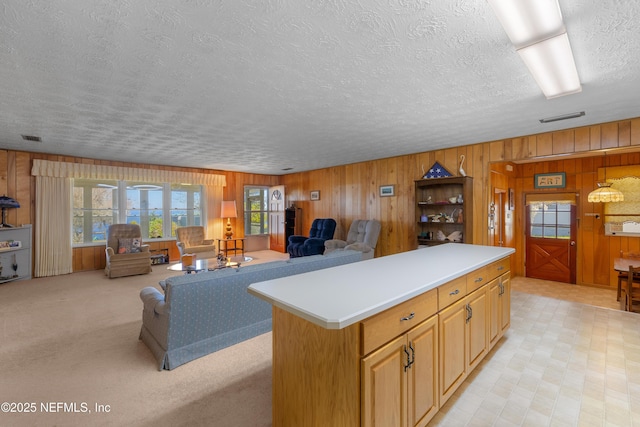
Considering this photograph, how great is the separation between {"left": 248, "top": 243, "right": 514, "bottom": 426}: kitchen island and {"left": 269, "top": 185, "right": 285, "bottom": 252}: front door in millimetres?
6328

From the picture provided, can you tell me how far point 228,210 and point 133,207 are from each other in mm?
2135

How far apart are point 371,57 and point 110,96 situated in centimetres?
244

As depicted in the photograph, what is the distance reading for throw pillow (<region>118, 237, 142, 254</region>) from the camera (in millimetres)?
5523

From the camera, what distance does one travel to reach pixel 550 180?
542 cm

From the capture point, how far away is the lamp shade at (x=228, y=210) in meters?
7.43

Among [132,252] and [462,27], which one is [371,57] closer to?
[462,27]

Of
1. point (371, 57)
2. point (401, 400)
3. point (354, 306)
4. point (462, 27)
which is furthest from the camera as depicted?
point (371, 57)

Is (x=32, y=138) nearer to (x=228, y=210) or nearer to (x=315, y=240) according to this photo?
(x=228, y=210)

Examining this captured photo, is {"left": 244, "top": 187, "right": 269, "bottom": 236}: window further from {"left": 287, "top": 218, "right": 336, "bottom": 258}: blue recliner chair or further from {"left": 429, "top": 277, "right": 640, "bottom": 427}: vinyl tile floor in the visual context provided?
{"left": 429, "top": 277, "right": 640, "bottom": 427}: vinyl tile floor

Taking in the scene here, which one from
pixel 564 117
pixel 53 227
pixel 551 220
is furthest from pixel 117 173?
pixel 551 220

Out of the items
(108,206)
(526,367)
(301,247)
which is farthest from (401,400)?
(108,206)

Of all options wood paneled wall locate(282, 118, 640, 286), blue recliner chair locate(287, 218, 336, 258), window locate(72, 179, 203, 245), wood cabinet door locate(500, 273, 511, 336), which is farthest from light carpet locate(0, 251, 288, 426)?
wood paneled wall locate(282, 118, 640, 286)

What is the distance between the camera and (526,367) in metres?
2.33

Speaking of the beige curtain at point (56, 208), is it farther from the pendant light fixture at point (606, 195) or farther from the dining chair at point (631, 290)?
the pendant light fixture at point (606, 195)
